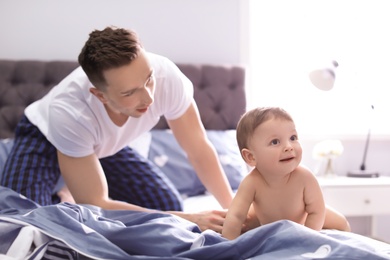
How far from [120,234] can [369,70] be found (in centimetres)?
293

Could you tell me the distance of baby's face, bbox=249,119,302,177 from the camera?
1.55 m

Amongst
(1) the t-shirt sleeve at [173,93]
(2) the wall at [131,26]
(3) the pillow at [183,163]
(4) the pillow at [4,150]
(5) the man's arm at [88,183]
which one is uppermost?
(2) the wall at [131,26]

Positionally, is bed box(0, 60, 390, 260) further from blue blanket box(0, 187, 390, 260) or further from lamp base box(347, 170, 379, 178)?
lamp base box(347, 170, 379, 178)

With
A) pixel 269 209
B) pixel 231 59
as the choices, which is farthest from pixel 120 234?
pixel 231 59

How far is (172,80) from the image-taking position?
2.18m

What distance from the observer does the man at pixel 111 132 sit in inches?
72.3

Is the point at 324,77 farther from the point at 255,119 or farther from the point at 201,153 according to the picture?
the point at 255,119

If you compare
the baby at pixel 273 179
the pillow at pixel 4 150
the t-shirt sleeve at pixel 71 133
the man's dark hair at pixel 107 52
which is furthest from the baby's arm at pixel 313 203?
the pillow at pixel 4 150

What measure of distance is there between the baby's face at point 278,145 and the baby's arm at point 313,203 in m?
0.09

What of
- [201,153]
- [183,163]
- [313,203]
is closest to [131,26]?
[183,163]

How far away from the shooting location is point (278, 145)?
1555 mm

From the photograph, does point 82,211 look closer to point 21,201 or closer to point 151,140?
point 21,201

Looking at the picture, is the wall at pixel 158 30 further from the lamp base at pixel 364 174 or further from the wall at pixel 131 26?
the lamp base at pixel 364 174

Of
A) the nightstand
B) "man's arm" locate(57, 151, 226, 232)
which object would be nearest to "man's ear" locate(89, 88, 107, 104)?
"man's arm" locate(57, 151, 226, 232)
